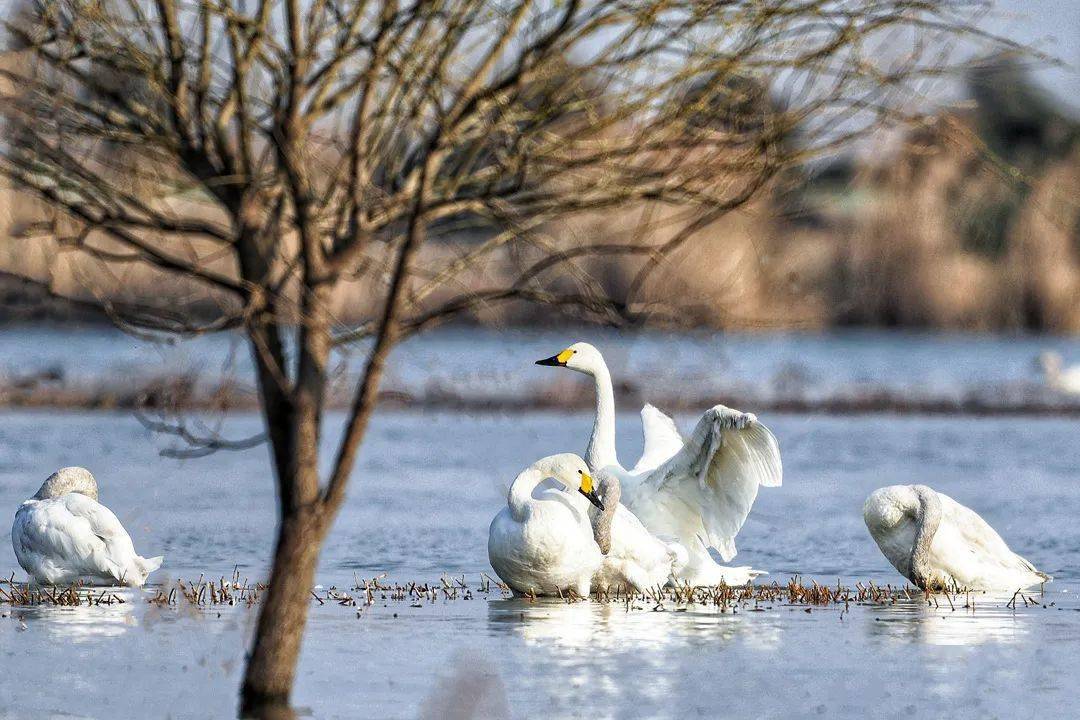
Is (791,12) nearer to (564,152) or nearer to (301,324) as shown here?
(564,152)

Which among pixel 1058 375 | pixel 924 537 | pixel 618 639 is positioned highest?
pixel 1058 375

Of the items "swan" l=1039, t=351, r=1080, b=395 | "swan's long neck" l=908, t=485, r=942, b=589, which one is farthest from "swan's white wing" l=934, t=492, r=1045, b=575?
"swan" l=1039, t=351, r=1080, b=395

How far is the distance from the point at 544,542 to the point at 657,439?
2.37 m

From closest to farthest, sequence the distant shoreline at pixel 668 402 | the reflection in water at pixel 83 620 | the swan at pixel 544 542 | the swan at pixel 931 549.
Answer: the reflection in water at pixel 83 620 → the swan at pixel 544 542 → the swan at pixel 931 549 → the distant shoreline at pixel 668 402

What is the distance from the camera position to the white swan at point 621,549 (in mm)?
10086

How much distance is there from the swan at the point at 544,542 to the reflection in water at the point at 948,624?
1612mm

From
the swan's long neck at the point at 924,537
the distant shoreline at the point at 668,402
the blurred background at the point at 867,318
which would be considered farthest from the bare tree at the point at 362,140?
the distant shoreline at the point at 668,402

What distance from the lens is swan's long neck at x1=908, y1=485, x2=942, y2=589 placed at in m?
10.5

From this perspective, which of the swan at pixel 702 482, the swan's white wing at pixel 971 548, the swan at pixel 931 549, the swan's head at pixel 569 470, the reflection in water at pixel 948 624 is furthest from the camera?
the swan's white wing at pixel 971 548

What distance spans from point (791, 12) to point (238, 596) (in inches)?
218

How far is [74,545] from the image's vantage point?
1000cm

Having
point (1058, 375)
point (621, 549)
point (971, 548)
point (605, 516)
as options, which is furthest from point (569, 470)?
point (1058, 375)

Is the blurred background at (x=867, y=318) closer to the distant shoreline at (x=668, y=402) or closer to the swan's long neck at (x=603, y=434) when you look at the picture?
the distant shoreline at (x=668, y=402)

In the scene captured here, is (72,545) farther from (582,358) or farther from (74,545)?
(582,358)
